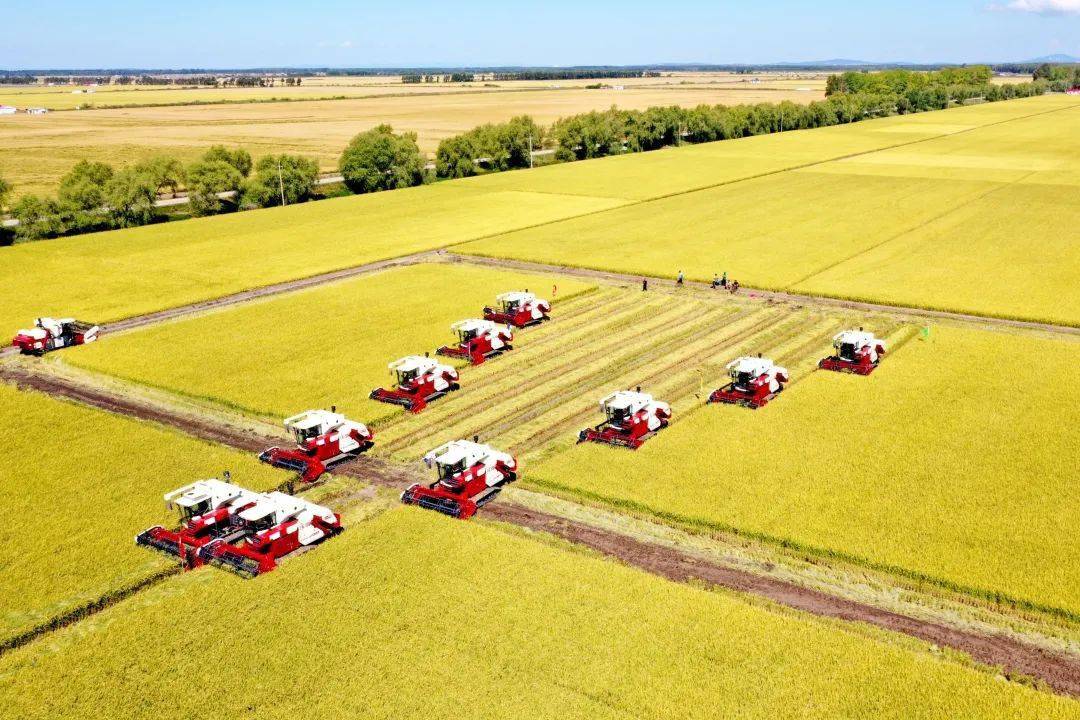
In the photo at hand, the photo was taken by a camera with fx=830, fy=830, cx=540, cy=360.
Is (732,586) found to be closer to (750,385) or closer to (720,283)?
(750,385)

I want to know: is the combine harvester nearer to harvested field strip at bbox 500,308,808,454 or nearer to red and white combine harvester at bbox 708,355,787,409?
harvested field strip at bbox 500,308,808,454

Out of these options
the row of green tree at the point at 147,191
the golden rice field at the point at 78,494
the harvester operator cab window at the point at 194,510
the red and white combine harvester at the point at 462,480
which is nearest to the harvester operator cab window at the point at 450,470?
the red and white combine harvester at the point at 462,480

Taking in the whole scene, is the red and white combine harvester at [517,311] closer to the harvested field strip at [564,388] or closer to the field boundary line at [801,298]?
the harvested field strip at [564,388]

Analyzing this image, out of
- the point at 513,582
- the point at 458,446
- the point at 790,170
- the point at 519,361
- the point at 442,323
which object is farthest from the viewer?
the point at 790,170

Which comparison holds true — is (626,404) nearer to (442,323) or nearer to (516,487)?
(516,487)

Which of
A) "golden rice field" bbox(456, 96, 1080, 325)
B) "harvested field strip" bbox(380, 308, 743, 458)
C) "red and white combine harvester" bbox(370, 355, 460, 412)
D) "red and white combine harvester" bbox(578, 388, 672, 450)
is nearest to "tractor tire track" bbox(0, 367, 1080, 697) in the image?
"harvested field strip" bbox(380, 308, 743, 458)

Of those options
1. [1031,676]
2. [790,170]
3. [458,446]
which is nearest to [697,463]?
[458,446]
